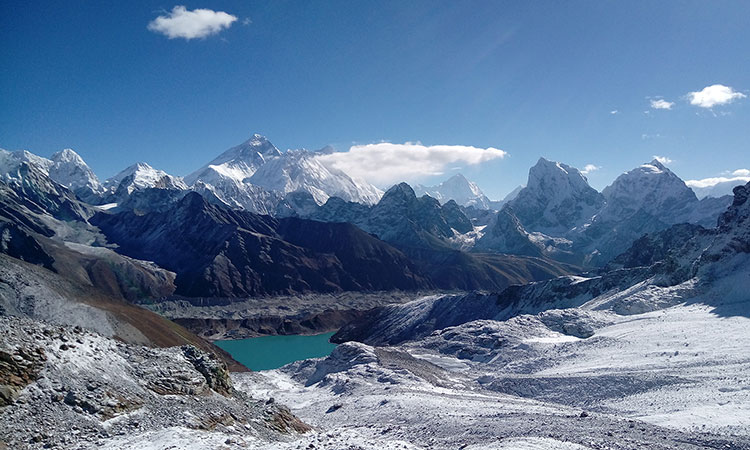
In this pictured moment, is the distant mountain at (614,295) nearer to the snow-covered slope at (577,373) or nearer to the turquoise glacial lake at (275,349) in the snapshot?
the snow-covered slope at (577,373)

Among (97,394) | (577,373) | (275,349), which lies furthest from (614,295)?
(97,394)

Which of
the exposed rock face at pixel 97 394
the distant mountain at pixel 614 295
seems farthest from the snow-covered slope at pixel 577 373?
the exposed rock face at pixel 97 394

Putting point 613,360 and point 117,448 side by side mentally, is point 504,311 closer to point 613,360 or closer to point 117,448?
point 613,360

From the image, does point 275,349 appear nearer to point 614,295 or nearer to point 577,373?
point 614,295

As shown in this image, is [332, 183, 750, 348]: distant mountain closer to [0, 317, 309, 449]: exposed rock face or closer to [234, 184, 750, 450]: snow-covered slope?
[234, 184, 750, 450]: snow-covered slope

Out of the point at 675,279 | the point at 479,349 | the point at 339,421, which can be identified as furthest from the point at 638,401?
the point at 675,279

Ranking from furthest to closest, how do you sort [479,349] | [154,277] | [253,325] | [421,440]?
[154,277], [253,325], [479,349], [421,440]

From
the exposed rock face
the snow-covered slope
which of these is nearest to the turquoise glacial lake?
the snow-covered slope

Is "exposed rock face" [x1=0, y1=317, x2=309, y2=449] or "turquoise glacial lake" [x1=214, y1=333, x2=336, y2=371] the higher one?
"exposed rock face" [x1=0, y1=317, x2=309, y2=449]
